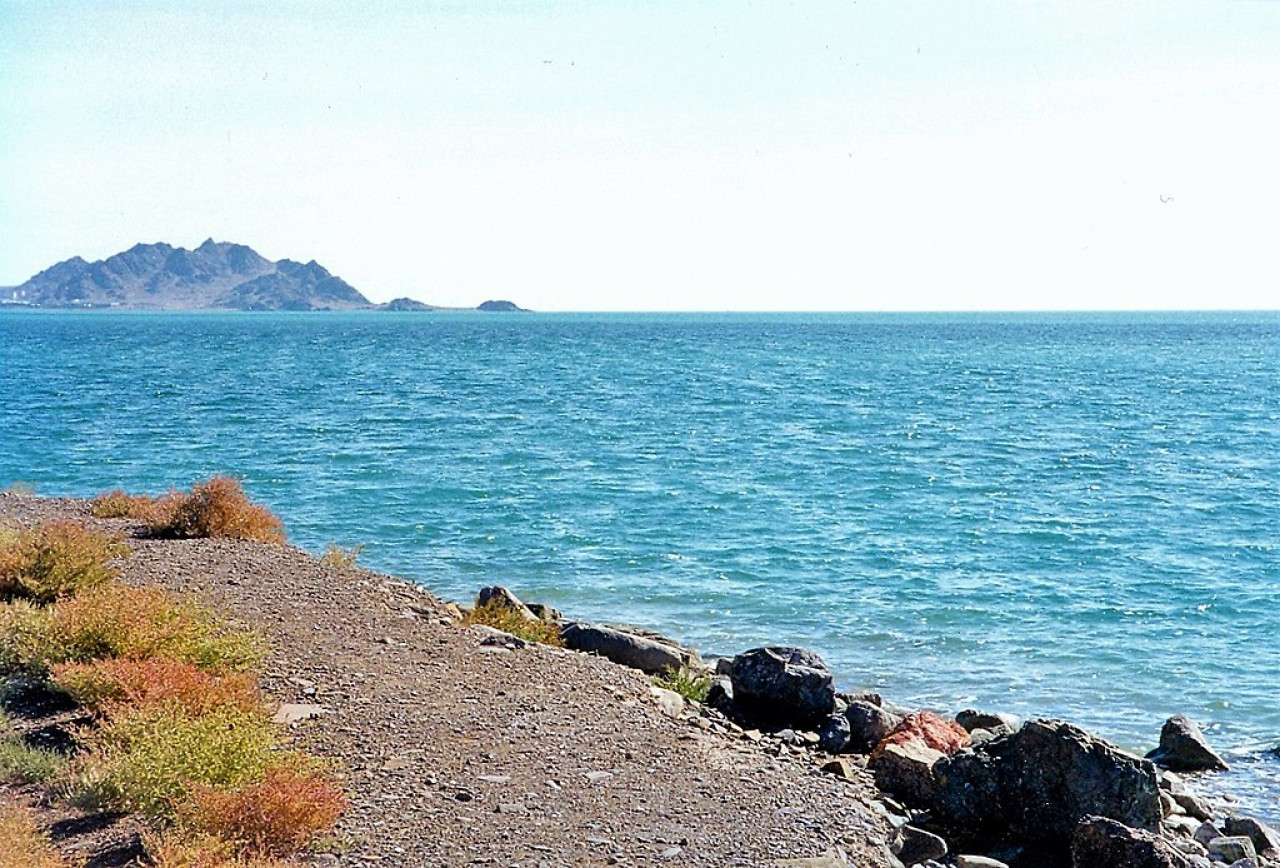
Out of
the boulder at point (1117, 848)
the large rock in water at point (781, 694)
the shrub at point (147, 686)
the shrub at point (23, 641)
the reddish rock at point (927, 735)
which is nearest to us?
the boulder at point (1117, 848)

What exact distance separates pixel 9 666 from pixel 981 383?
225 feet

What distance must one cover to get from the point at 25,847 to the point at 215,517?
36.1ft

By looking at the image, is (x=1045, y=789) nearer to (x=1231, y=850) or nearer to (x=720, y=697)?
(x=1231, y=850)

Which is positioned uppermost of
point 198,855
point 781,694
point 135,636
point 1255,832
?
point 135,636

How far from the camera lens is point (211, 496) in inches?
691

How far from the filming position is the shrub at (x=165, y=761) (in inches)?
299

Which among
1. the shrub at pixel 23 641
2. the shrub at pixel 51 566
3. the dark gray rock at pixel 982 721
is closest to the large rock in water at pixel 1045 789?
the dark gray rock at pixel 982 721

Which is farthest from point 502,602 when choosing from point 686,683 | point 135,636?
point 135,636

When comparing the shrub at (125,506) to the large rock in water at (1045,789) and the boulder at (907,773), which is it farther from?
the large rock in water at (1045,789)

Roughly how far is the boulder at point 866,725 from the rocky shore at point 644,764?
21mm

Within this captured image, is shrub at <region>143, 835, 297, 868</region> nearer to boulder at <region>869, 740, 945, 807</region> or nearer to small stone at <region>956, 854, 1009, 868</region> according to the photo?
small stone at <region>956, 854, 1009, 868</region>

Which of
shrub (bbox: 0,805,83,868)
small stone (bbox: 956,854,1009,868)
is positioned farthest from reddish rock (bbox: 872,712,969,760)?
shrub (bbox: 0,805,83,868)

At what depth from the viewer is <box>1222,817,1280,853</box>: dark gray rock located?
36.5 ft

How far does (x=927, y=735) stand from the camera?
12.1 meters
